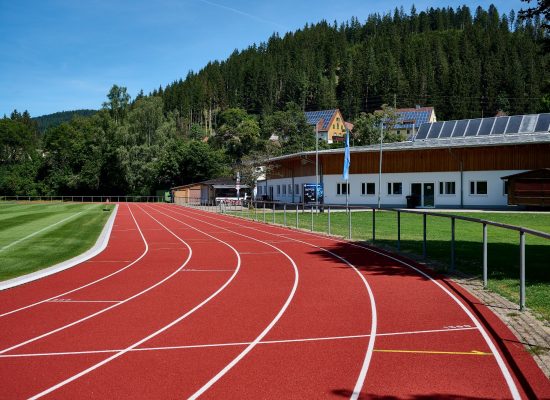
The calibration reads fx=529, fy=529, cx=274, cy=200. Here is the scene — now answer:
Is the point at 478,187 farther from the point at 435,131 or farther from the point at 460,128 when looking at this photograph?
the point at 435,131

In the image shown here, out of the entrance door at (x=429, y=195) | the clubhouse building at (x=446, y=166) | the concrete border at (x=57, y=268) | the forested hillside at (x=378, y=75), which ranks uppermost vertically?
the forested hillside at (x=378, y=75)

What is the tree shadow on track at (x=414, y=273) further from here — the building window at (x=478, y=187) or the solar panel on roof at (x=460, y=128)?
the solar panel on roof at (x=460, y=128)

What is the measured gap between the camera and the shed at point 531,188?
38469 millimetres

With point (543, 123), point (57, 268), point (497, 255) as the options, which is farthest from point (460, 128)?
point (57, 268)

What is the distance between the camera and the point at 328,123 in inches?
4811

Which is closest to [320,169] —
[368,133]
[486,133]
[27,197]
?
[486,133]

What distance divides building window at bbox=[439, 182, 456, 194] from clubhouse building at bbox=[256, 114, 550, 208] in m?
0.09

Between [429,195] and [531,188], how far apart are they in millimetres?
9181

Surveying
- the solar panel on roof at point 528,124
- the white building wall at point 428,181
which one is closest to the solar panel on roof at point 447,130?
the solar panel on roof at point 528,124

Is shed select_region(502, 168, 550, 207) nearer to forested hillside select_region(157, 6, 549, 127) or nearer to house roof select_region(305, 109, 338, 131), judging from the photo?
forested hillside select_region(157, 6, 549, 127)

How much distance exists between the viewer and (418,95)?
12725cm

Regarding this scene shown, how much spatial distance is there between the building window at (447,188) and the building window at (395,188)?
3497mm

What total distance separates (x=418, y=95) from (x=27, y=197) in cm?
8883

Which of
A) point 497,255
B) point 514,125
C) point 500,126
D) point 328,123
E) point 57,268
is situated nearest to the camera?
point 57,268
